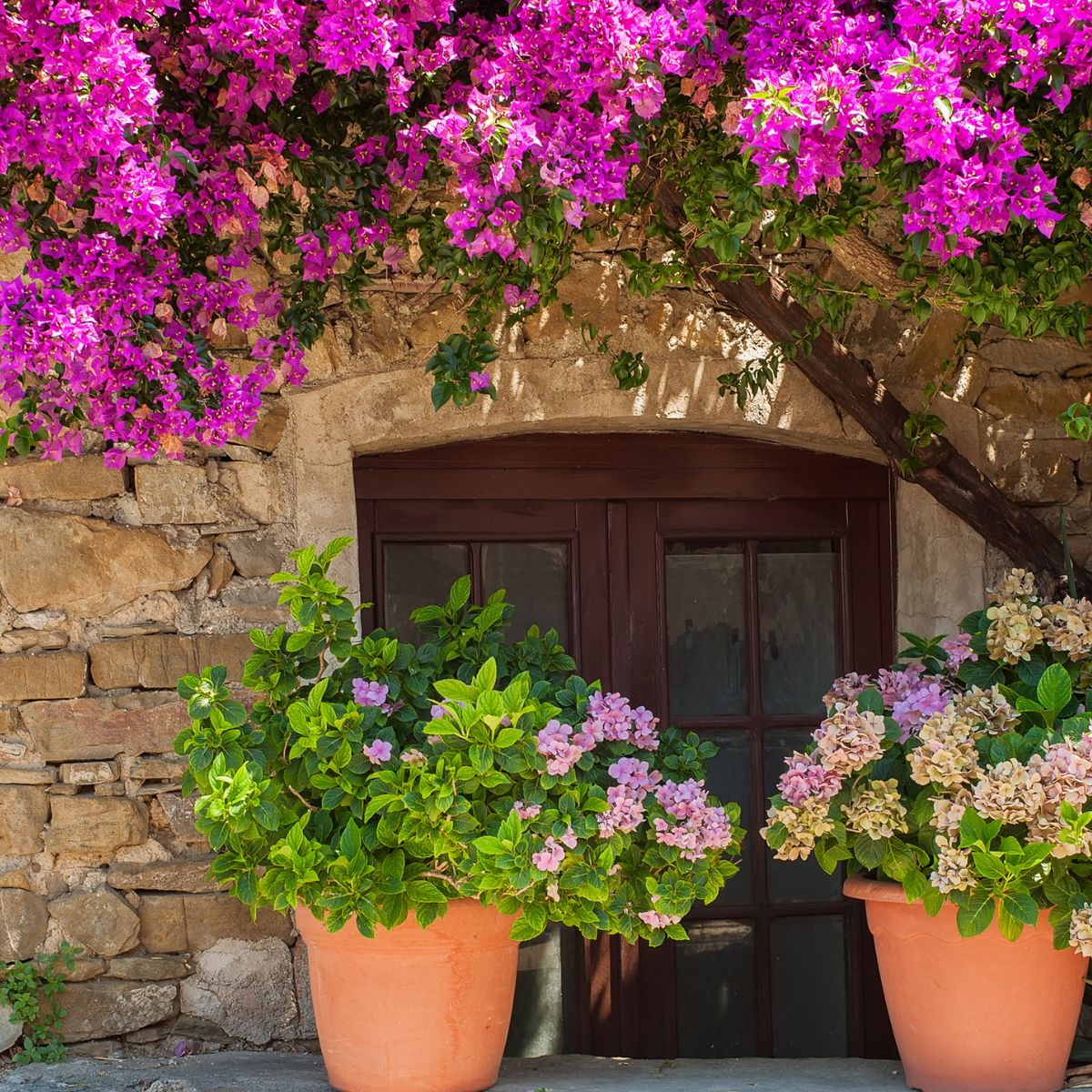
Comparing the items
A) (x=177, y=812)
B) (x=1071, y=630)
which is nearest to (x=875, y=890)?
(x=1071, y=630)

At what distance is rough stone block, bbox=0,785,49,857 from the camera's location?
301cm

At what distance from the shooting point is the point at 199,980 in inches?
121

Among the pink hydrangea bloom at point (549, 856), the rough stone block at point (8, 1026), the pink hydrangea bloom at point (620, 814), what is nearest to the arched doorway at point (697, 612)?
the pink hydrangea bloom at point (620, 814)

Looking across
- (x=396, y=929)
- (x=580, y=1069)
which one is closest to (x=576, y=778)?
(x=396, y=929)

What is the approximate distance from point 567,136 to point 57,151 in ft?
2.84

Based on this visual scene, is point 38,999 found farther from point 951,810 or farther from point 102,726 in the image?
point 951,810

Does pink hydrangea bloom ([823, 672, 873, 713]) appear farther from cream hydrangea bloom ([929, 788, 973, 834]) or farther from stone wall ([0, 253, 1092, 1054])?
stone wall ([0, 253, 1092, 1054])

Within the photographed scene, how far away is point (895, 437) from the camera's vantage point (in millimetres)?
3344

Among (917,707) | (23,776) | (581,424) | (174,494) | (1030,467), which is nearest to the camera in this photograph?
(917,707)

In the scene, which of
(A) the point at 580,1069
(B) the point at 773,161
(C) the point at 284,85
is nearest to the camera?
(B) the point at 773,161

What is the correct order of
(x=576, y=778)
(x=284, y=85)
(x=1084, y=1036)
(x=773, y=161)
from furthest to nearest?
1. (x=1084, y=1036)
2. (x=576, y=778)
3. (x=284, y=85)
4. (x=773, y=161)

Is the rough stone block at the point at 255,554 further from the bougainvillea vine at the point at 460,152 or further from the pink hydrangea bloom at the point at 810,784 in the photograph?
the pink hydrangea bloom at the point at 810,784

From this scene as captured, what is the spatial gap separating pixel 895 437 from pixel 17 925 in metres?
2.37

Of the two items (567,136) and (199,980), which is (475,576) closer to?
(199,980)
